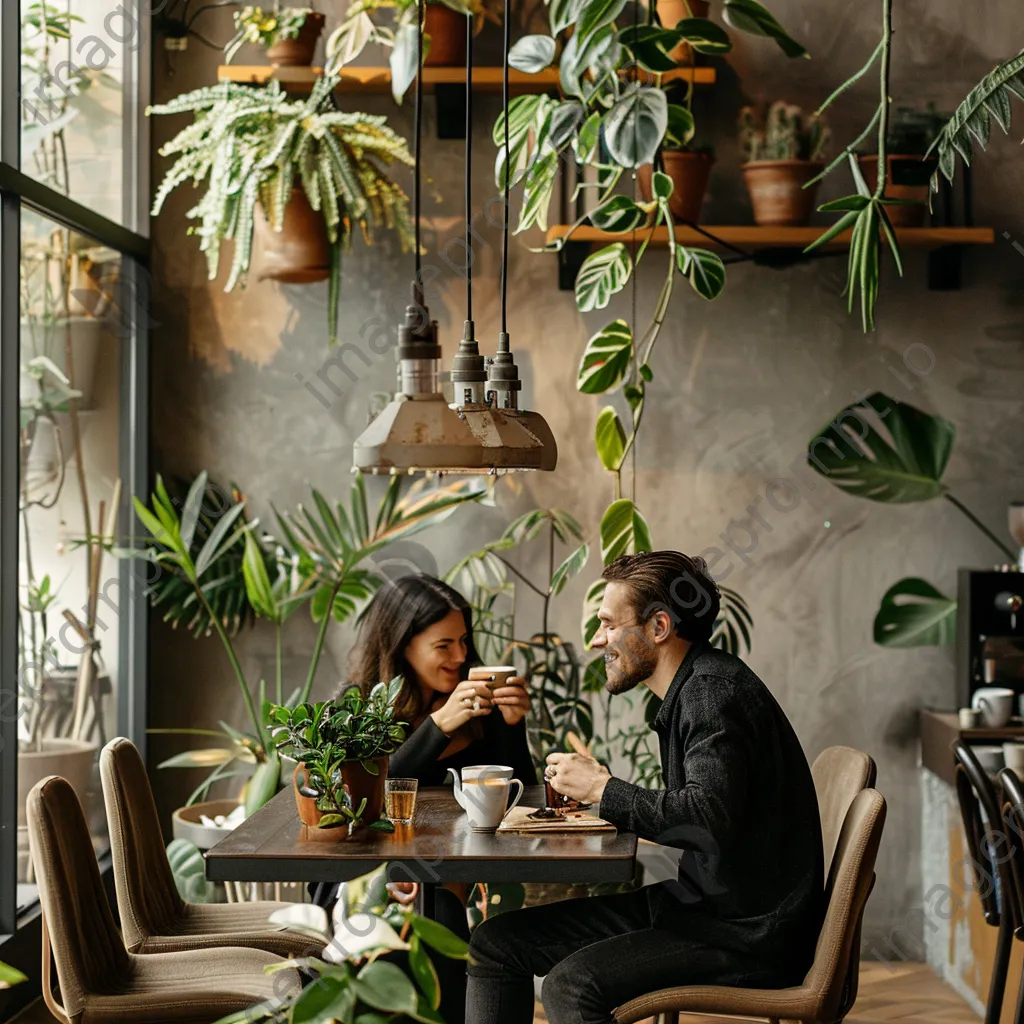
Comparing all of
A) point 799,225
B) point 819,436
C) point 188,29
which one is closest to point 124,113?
point 188,29

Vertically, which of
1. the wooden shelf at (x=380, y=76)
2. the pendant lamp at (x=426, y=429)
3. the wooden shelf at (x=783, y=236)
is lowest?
the pendant lamp at (x=426, y=429)

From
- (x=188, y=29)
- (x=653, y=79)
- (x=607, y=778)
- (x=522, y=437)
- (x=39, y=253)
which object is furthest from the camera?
(x=188, y=29)

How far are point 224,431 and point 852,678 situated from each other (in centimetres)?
237

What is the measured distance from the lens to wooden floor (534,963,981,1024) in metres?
4.11

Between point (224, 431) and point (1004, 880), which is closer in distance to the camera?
point (1004, 880)

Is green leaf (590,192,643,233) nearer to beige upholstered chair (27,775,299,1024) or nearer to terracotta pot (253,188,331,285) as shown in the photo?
terracotta pot (253,188,331,285)

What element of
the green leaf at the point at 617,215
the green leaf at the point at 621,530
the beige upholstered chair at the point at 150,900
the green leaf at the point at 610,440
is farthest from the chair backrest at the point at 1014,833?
the green leaf at the point at 617,215

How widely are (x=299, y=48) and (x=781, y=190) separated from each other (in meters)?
1.66

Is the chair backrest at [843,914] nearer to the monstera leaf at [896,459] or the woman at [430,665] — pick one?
the woman at [430,665]

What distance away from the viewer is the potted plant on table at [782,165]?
177 inches

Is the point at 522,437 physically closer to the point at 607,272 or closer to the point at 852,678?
the point at 607,272

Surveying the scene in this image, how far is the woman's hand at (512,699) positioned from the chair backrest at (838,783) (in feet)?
2.24

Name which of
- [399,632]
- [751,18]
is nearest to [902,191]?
[751,18]

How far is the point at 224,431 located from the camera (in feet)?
15.9
